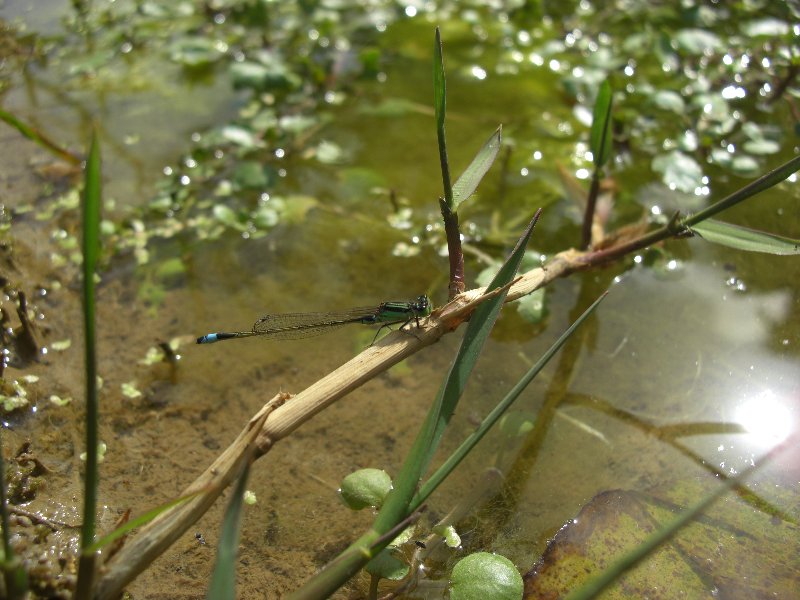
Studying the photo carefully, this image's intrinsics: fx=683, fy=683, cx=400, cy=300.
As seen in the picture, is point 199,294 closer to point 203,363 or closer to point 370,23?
point 203,363

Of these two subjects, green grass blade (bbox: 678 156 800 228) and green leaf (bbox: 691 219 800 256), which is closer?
green grass blade (bbox: 678 156 800 228)

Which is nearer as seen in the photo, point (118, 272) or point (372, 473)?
point (372, 473)

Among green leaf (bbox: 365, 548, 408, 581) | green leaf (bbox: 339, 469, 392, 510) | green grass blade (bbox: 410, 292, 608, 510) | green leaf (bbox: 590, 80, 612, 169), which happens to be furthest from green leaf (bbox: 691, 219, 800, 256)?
green leaf (bbox: 365, 548, 408, 581)

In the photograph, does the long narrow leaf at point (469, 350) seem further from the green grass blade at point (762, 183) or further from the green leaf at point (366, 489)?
the green grass blade at point (762, 183)

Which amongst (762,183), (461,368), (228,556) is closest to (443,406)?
(461,368)

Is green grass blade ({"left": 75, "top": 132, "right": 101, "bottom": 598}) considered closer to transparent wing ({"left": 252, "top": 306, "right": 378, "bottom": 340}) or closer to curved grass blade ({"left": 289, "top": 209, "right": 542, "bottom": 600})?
curved grass blade ({"left": 289, "top": 209, "right": 542, "bottom": 600})

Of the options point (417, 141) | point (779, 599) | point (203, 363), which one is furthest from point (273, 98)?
point (779, 599)
